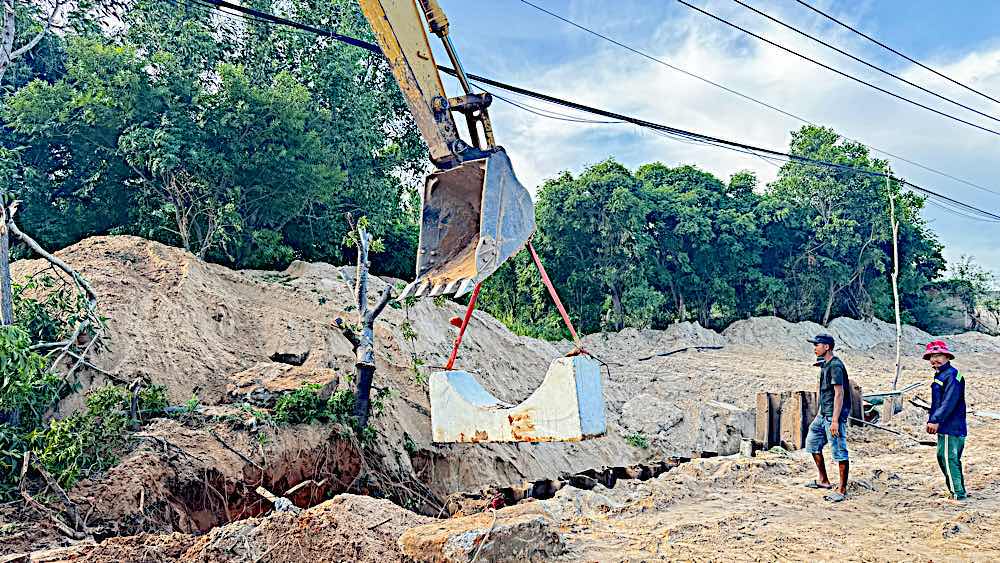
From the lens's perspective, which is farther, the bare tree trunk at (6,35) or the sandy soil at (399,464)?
the bare tree trunk at (6,35)

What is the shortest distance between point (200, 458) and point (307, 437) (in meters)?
1.21

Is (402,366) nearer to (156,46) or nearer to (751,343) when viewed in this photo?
(156,46)

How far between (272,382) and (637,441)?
24.3 ft

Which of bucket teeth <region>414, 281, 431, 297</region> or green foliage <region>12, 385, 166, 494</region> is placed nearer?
bucket teeth <region>414, 281, 431, 297</region>

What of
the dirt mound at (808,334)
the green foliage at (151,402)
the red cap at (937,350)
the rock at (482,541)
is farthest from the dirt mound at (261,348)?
the dirt mound at (808,334)

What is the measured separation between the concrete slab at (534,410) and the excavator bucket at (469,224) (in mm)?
1138

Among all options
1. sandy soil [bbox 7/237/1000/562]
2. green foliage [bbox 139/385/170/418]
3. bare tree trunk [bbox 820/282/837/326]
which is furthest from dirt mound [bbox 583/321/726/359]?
green foliage [bbox 139/385/170/418]

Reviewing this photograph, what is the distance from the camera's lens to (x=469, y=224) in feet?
18.7

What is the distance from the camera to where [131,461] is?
222 inches

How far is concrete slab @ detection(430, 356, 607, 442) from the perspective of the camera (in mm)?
5438

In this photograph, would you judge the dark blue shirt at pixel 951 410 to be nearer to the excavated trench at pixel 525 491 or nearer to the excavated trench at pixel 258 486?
the excavated trench at pixel 525 491

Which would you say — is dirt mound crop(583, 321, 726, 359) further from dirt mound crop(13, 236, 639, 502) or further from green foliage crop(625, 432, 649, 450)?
dirt mound crop(13, 236, 639, 502)

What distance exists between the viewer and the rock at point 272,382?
7.20 meters

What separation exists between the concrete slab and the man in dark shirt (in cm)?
206
